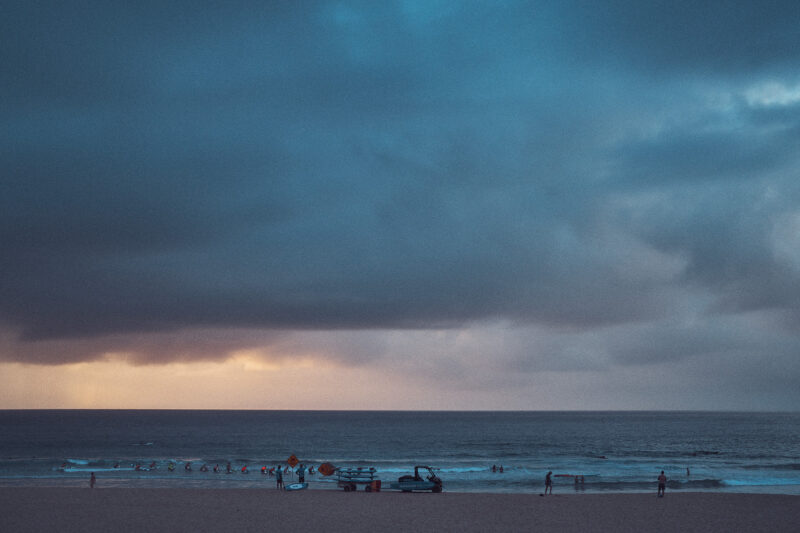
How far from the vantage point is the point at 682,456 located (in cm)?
8094

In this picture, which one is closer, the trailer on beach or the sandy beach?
the sandy beach

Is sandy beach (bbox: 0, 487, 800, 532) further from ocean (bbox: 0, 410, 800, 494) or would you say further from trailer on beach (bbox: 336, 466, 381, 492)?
ocean (bbox: 0, 410, 800, 494)

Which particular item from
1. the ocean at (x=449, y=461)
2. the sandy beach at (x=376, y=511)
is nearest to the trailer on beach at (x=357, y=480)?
the sandy beach at (x=376, y=511)

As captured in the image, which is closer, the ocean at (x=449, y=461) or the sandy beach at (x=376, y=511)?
the sandy beach at (x=376, y=511)

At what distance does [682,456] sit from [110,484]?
2606 inches

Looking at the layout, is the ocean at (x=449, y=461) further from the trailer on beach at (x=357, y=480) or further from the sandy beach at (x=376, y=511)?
the sandy beach at (x=376, y=511)

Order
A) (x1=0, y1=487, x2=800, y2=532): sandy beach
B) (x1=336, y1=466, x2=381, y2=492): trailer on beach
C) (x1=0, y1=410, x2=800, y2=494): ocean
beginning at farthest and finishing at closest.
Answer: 1. (x1=0, y1=410, x2=800, y2=494): ocean
2. (x1=336, y1=466, x2=381, y2=492): trailer on beach
3. (x1=0, y1=487, x2=800, y2=532): sandy beach

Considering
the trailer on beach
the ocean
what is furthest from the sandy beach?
the ocean

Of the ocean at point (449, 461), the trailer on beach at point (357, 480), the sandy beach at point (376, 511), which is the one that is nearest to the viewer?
the sandy beach at point (376, 511)

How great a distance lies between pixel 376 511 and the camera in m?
30.1

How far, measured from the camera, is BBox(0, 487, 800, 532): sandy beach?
2583 centimetres

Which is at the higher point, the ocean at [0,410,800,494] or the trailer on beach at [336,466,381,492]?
the trailer on beach at [336,466,381,492]

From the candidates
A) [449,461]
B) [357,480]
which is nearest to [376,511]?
[357,480]

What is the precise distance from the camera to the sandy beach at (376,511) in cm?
2583
